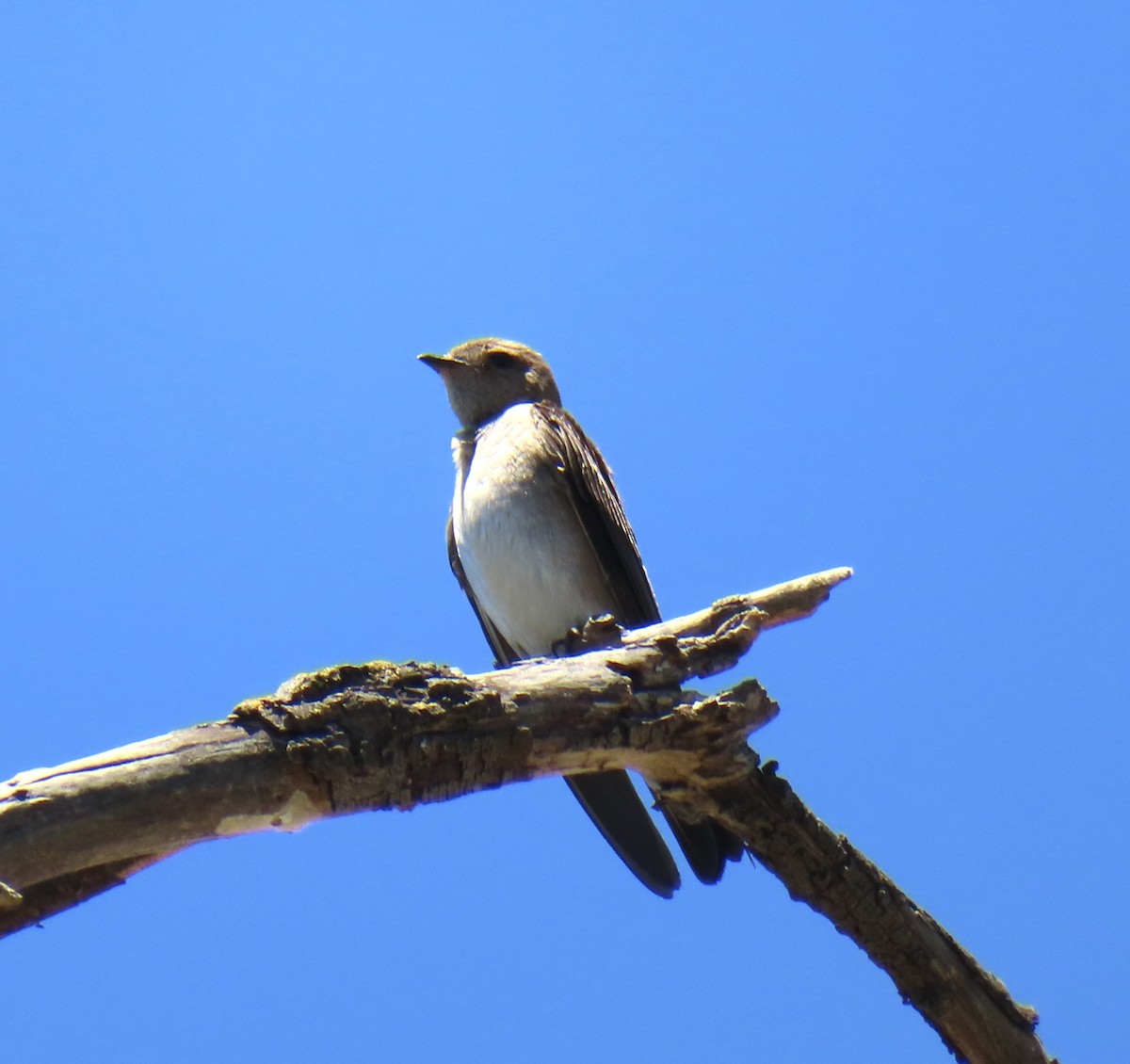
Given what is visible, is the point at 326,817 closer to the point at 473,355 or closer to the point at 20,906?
the point at 20,906

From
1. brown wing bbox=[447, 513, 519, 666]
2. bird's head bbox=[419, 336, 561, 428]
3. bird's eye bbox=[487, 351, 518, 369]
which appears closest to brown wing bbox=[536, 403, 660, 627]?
brown wing bbox=[447, 513, 519, 666]

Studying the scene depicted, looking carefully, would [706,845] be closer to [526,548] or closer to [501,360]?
[526,548]

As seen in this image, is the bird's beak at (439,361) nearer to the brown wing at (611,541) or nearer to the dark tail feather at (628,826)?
the brown wing at (611,541)

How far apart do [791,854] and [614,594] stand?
2.07 metres

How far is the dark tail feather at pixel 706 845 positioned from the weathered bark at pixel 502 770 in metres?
0.19

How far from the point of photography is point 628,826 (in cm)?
496

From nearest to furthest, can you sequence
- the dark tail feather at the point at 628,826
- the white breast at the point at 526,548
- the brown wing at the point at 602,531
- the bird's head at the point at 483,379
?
1. the dark tail feather at the point at 628,826
2. the brown wing at the point at 602,531
3. the white breast at the point at 526,548
4. the bird's head at the point at 483,379

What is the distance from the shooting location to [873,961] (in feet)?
12.8

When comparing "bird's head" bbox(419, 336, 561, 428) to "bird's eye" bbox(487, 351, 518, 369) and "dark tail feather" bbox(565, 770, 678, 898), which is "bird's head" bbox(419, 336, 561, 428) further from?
"dark tail feather" bbox(565, 770, 678, 898)

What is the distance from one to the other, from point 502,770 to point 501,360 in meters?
3.69

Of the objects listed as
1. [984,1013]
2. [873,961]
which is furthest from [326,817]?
[984,1013]

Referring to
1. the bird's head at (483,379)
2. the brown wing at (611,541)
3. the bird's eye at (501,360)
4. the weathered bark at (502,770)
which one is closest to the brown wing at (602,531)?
the brown wing at (611,541)

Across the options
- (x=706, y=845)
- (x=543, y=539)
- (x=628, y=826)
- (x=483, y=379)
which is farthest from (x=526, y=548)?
(x=706, y=845)

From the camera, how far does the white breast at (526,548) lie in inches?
223
